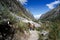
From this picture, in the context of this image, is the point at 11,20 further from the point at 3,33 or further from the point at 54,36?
the point at 54,36

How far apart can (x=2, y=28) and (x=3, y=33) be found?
1.62 feet

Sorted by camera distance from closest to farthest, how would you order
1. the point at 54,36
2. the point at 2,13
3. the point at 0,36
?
the point at 54,36 → the point at 0,36 → the point at 2,13

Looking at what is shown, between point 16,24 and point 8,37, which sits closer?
point 8,37

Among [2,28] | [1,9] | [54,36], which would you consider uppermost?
[1,9]

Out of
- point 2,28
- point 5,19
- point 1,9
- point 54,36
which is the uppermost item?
point 1,9

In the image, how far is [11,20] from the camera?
43.1ft

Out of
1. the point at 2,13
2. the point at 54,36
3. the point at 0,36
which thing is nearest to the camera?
the point at 54,36

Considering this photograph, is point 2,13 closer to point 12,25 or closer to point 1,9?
point 1,9

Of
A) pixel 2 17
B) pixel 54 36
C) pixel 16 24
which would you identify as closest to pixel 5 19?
pixel 2 17

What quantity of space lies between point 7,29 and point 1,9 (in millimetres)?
2104

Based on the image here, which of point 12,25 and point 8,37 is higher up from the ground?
point 12,25

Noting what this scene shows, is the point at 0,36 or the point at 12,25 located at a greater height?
the point at 12,25

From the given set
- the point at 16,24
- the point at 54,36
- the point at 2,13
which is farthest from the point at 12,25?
the point at 54,36

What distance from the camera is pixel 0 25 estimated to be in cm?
1261
